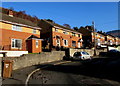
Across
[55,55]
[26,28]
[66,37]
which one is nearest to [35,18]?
[66,37]

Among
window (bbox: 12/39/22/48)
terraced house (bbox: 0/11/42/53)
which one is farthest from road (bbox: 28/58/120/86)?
window (bbox: 12/39/22/48)

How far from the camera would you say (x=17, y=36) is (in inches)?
1079

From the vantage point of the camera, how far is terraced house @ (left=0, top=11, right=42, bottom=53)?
25.1 meters

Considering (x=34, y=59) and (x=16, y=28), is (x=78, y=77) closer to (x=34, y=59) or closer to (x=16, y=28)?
(x=34, y=59)

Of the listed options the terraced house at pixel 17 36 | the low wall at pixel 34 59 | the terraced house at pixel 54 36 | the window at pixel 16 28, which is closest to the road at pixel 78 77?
the low wall at pixel 34 59

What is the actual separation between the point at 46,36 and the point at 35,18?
27.4 meters

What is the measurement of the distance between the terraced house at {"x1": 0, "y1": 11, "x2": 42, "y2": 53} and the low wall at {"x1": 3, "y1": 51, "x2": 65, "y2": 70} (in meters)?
4.83

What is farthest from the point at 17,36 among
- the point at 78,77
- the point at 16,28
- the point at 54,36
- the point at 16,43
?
the point at 78,77

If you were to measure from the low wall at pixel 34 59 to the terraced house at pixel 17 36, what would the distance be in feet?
15.8

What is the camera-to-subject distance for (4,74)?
1240 cm

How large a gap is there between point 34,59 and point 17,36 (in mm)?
9060

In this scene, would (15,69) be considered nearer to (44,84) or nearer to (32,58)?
(32,58)

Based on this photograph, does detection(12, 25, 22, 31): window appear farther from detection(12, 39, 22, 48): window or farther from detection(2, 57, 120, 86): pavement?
detection(2, 57, 120, 86): pavement

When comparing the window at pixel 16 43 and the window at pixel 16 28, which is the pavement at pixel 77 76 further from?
the window at pixel 16 28
